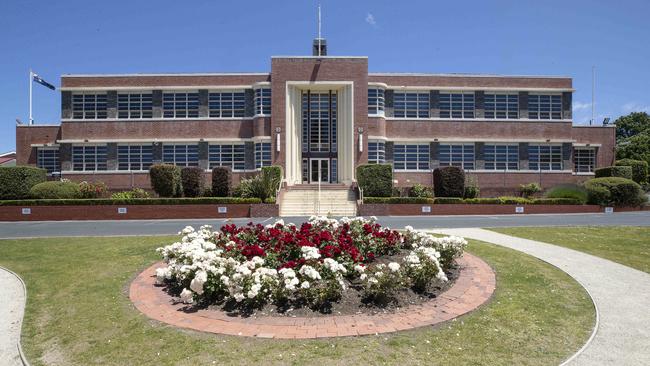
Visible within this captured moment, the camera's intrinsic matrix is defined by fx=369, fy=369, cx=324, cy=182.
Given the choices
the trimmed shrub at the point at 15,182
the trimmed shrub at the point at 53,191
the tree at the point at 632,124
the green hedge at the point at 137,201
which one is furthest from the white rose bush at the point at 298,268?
the tree at the point at 632,124

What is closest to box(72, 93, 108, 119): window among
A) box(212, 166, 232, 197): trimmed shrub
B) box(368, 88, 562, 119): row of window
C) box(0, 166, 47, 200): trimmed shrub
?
box(0, 166, 47, 200): trimmed shrub

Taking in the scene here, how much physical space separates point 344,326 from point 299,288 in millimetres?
1059

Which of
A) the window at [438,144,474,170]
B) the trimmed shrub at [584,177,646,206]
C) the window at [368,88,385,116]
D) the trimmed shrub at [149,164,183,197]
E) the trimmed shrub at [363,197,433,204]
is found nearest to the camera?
the trimmed shrub at [363,197,433,204]

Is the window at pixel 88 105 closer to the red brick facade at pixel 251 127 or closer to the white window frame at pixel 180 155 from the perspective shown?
the red brick facade at pixel 251 127

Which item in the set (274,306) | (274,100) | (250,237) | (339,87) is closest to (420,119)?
(339,87)

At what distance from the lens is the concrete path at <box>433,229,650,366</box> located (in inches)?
172

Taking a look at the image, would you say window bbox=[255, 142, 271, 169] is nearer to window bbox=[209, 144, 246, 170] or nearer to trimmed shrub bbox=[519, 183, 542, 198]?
window bbox=[209, 144, 246, 170]

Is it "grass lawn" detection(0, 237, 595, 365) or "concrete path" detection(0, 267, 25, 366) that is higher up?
"grass lawn" detection(0, 237, 595, 365)

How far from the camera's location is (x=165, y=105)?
32.5 meters

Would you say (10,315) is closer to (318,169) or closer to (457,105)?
(318,169)

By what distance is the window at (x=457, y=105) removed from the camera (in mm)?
32938

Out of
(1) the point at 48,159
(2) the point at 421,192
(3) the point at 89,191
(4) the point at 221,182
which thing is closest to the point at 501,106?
(2) the point at 421,192

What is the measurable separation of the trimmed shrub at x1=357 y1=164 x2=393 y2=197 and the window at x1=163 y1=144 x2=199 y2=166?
15557 millimetres

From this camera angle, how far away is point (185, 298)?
19.0 ft
